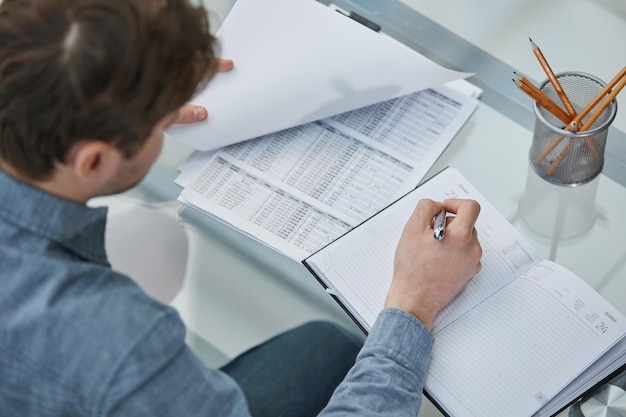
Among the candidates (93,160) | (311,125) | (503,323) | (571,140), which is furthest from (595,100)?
(93,160)

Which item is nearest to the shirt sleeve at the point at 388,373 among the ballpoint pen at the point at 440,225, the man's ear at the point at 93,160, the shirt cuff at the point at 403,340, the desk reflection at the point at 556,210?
the shirt cuff at the point at 403,340

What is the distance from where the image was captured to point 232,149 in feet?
3.93

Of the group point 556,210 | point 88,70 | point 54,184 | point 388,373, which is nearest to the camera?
point 88,70

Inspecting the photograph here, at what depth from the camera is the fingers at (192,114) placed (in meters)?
1.16

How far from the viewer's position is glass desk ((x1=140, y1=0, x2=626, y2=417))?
3.72 ft

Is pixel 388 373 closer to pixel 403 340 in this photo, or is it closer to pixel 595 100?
pixel 403 340

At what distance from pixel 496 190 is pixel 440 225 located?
177 millimetres

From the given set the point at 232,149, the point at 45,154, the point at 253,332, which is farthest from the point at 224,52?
the point at 45,154

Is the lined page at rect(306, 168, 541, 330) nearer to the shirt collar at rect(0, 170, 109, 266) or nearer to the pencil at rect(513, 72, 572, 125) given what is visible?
the pencil at rect(513, 72, 572, 125)

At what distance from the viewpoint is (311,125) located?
3.97ft

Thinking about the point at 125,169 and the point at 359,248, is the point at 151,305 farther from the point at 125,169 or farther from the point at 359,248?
the point at 359,248

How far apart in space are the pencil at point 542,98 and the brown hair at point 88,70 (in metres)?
0.43

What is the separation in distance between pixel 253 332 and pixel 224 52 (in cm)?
40

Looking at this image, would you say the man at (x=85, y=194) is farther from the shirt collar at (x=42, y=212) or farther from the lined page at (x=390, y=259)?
the lined page at (x=390, y=259)
